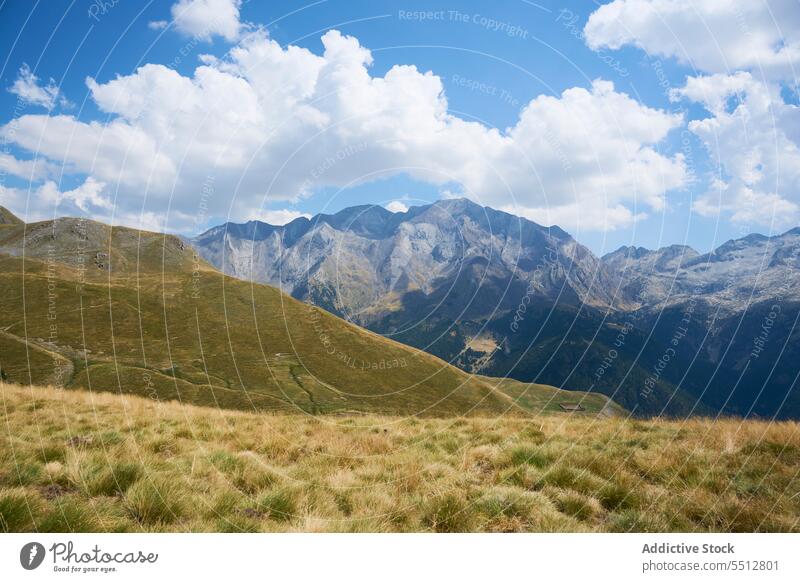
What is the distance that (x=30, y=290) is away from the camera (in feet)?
384

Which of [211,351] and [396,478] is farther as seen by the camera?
[211,351]

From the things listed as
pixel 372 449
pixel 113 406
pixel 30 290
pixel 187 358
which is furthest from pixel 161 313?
pixel 372 449

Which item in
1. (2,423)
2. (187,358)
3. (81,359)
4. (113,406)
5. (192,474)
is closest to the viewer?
(192,474)

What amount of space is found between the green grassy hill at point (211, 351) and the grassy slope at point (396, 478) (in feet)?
208

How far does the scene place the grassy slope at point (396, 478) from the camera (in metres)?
6.71

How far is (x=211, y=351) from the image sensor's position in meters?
99.9

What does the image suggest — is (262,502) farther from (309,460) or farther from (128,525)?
(309,460)

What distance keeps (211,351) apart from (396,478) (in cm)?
10199

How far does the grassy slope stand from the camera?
671 cm

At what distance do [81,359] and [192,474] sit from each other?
9826 cm

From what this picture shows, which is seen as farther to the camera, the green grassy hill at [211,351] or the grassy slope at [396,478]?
the green grassy hill at [211,351]

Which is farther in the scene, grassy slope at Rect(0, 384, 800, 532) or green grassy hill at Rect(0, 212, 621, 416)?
green grassy hill at Rect(0, 212, 621, 416)

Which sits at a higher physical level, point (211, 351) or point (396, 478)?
point (396, 478)

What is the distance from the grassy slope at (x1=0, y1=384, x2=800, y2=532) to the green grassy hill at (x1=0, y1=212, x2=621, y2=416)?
63432 millimetres
